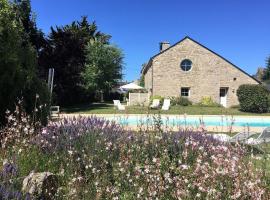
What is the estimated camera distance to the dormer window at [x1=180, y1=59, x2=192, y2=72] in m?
43.2

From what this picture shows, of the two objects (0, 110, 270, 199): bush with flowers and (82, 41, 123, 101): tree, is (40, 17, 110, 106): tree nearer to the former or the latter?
(82, 41, 123, 101): tree

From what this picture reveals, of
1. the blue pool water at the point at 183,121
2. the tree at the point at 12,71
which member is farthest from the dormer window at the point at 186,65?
the tree at the point at 12,71

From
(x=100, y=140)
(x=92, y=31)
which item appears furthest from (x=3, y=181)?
(x=92, y=31)

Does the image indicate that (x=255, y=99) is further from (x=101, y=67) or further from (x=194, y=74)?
(x=101, y=67)

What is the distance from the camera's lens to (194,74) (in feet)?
141

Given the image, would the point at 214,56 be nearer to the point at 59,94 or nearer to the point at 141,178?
the point at 59,94

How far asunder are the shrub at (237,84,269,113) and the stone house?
20.6ft

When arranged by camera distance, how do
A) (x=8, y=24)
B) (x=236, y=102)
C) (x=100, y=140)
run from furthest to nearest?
(x=236, y=102) < (x=8, y=24) < (x=100, y=140)

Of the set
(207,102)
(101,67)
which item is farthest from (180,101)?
(101,67)

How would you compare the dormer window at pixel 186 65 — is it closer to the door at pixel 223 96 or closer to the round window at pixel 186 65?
the round window at pixel 186 65

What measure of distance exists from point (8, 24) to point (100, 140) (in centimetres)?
625

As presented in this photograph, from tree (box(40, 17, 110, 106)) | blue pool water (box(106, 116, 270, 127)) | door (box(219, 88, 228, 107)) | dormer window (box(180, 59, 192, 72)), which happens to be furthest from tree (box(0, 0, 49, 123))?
door (box(219, 88, 228, 107))

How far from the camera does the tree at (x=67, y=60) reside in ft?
130

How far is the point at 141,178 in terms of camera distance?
4.81 meters
